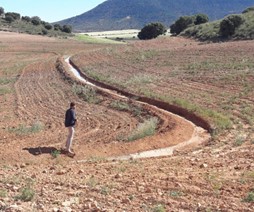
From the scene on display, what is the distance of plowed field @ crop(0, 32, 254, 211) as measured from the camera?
988cm

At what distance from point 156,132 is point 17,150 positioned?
5.20m

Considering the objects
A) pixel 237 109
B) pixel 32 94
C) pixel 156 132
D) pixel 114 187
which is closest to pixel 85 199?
pixel 114 187

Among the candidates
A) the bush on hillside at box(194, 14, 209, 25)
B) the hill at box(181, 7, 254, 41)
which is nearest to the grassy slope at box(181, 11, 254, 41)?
the hill at box(181, 7, 254, 41)

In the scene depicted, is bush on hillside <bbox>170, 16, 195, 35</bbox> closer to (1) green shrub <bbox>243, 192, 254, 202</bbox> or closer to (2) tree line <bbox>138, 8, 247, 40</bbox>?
(2) tree line <bbox>138, 8, 247, 40</bbox>

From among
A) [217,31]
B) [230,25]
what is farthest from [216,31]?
[230,25]

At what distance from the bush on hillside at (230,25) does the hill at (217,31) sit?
1.39ft

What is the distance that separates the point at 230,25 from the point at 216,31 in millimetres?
3837

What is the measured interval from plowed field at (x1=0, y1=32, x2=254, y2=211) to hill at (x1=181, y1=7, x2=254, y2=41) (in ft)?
76.7

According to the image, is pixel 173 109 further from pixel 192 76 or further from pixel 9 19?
pixel 9 19

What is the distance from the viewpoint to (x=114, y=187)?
1077cm

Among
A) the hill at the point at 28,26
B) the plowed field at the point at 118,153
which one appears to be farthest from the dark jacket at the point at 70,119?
the hill at the point at 28,26

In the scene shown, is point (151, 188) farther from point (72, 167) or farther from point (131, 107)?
point (131, 107)

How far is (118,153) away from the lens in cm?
1630

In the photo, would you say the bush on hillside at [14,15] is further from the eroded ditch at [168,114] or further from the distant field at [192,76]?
the eroded ditch at [168,114]
